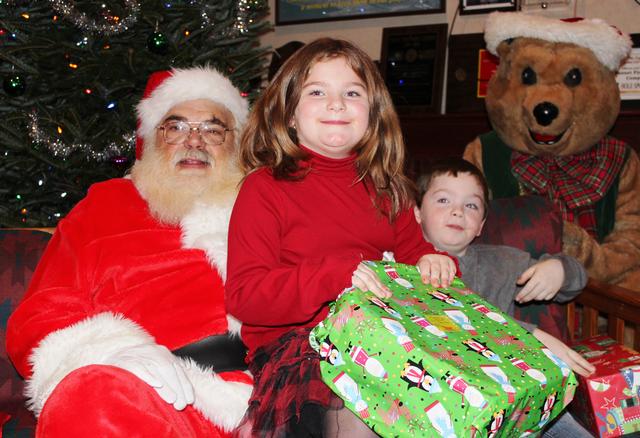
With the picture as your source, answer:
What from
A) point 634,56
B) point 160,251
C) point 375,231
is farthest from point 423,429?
point 634,56

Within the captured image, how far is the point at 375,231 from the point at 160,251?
767 mm

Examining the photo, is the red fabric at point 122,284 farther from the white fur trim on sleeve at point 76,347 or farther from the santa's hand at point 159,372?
the santa's hand at point 159,372

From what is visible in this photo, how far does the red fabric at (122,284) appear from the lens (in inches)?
84.6

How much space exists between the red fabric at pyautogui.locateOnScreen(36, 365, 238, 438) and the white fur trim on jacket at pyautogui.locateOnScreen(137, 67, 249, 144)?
3.57ft

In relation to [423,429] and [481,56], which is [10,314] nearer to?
[423,429]

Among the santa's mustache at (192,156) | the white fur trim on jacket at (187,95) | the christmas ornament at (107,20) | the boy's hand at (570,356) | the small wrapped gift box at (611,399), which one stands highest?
the christmas ornament at (107,20)

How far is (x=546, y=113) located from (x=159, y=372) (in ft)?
7.14

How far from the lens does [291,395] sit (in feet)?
5.47

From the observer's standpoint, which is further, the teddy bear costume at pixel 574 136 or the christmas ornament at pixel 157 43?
the christmas ornament at pixel 157 43

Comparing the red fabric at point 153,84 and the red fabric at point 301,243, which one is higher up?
the red fabric at point 153,84

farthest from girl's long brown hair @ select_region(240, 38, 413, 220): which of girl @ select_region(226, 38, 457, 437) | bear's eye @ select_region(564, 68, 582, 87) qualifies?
bear's eye @ select_region(564, 68, 582, 87)

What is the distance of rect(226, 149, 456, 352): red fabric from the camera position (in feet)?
5.57

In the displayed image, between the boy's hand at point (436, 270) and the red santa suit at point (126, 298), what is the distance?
62 cm

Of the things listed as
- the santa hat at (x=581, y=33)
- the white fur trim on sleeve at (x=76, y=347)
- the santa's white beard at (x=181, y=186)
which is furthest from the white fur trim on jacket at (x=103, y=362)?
the santa hat at (x=581, y=33)
